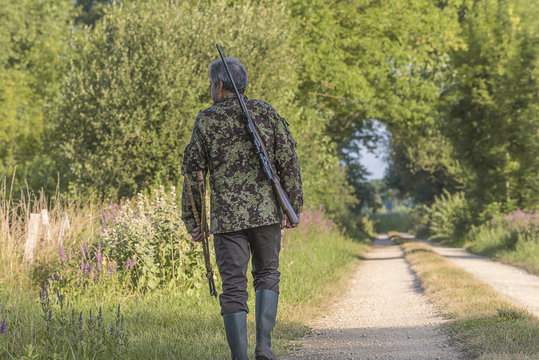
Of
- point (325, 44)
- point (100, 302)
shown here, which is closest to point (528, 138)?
point (325, 44)

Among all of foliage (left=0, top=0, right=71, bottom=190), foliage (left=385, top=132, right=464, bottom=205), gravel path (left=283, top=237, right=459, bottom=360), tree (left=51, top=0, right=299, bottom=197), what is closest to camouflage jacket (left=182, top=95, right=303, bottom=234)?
gravel path (left=283, top=237, right=459, bottom=360)

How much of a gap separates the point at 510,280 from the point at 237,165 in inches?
342

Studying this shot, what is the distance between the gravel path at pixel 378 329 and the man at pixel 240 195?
3.50 ft

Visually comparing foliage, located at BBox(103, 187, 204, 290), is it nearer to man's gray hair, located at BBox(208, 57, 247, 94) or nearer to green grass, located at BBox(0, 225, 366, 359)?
green grass, located at BBox(0, 225, 366, 359)

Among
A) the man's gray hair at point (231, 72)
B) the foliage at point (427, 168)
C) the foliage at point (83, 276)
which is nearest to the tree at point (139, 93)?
the foliage at point (83, 276)

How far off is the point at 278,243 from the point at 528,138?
15.1 metres

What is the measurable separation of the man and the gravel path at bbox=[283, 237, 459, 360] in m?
1.07

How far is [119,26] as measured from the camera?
1304cm

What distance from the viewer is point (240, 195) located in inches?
173

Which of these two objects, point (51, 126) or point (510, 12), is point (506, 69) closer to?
point (510, 12)

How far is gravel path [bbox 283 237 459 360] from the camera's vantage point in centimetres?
534

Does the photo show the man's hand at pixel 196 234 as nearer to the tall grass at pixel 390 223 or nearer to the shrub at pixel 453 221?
the shrub at pixel 453 221

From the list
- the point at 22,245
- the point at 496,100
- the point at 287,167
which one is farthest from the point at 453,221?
the point at 287,167

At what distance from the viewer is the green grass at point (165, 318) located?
15.4 feet
